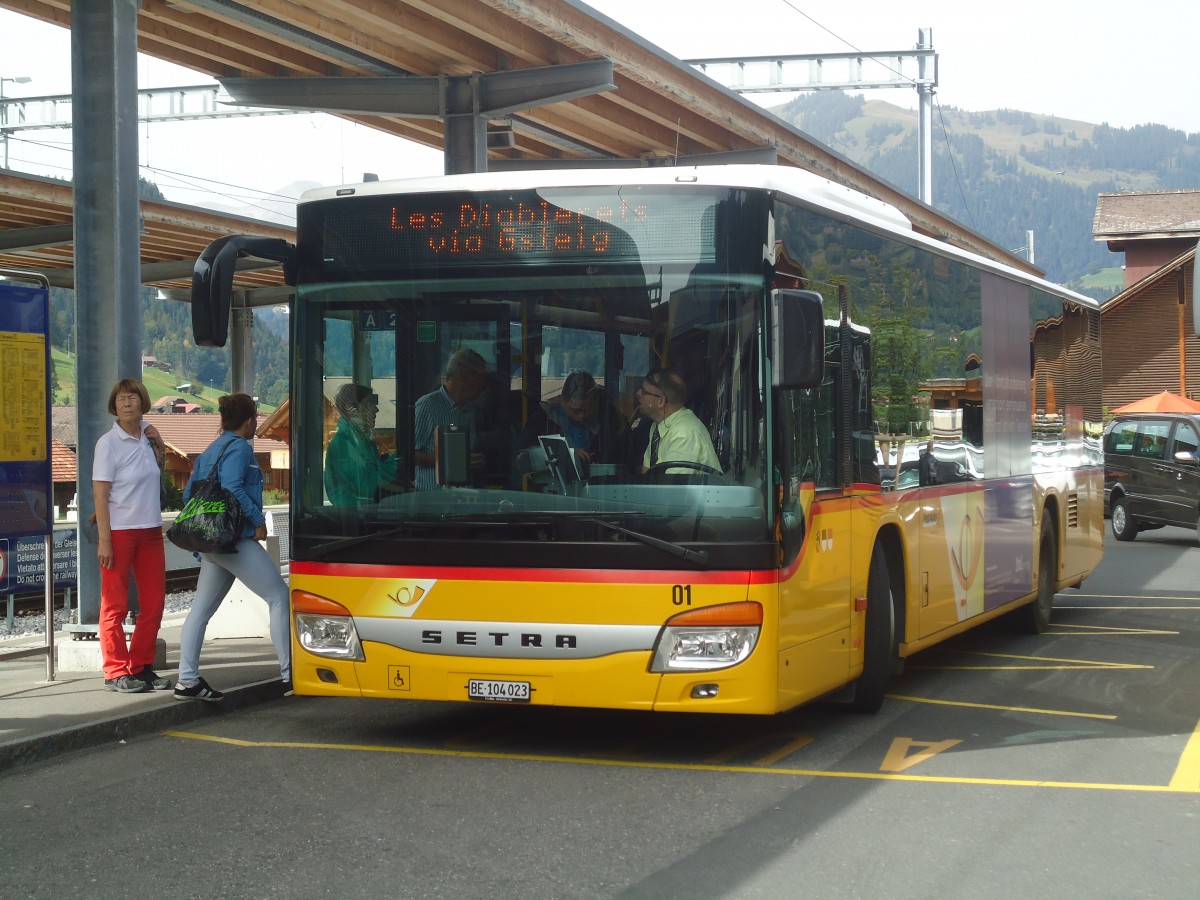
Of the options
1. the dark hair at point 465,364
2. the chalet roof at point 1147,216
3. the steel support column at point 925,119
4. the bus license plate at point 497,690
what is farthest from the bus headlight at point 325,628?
the chalet roof at point 1147,216

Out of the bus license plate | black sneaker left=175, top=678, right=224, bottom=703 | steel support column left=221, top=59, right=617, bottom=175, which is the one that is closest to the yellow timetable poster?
black sneaker left=175, top=678, right=224, bottom=703

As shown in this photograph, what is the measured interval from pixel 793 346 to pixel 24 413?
5066 mm

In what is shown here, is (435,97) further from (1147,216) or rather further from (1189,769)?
(1147,216)

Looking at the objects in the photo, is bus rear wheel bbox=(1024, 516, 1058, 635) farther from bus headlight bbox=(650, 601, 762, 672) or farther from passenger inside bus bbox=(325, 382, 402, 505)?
passenger inside bus bbox=(325, 382, 402, 505)

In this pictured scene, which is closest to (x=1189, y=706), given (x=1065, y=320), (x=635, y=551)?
(x=635, y=551)

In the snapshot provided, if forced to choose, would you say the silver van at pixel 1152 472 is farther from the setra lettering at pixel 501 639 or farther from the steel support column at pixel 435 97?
the setra lettering at pixel 501 639

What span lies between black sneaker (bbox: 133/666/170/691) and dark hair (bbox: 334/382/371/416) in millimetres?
2665

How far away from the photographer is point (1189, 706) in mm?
9781

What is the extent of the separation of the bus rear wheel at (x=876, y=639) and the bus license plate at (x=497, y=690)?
2.27 meters

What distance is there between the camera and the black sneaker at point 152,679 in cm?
963

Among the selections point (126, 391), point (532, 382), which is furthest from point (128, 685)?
point (532, 382)

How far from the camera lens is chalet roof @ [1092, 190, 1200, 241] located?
5581 centimetres

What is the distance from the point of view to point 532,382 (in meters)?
7.65

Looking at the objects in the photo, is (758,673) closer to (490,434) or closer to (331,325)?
(490,434)
